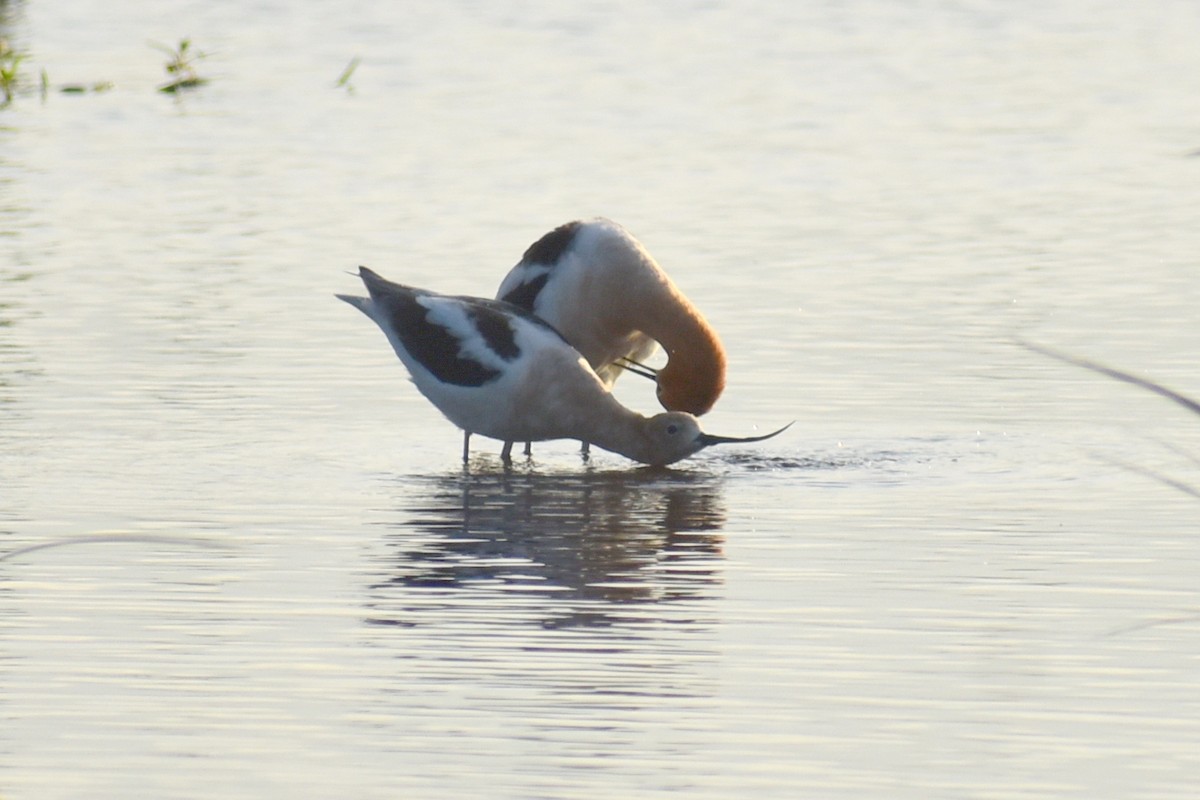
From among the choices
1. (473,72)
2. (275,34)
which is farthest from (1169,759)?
(275,34)

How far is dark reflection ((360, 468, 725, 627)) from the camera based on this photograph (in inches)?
304

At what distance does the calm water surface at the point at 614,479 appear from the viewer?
246 inches

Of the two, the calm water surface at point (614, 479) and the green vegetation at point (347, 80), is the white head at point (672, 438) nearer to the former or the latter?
the calm water surface at point (614, 479)

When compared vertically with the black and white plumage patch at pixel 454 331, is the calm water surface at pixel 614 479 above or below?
below

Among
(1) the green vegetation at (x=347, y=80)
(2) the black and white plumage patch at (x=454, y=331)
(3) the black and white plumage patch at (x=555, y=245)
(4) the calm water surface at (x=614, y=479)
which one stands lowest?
(1) the green vegetation at (x=347, y=80)

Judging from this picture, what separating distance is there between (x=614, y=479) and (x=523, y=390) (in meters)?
0.54

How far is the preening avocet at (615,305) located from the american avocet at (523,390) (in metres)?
0.37

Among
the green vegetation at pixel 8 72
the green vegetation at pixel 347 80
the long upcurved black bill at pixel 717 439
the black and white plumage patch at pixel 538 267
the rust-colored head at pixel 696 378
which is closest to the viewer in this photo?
the long upcurved black bill at pixel 717 439

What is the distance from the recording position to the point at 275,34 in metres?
29.4

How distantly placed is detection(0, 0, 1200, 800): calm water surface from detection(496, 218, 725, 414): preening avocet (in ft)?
1.10

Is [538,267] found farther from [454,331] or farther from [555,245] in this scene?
[454,331]

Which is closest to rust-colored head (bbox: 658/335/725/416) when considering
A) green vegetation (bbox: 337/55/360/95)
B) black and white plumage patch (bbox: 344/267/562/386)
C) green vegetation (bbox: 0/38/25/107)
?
black and white plumage patch (bbox: 344/267/562/386)

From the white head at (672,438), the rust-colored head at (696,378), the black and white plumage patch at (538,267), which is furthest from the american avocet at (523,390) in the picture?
the black and white plumage patch at (538,267)

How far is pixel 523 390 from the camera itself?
10.1 metres
